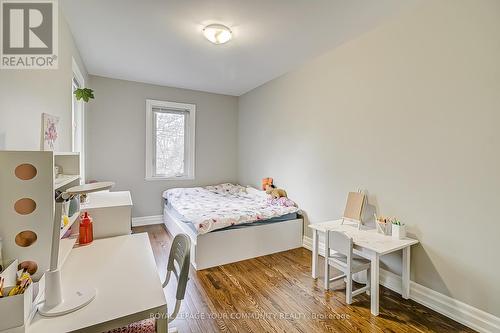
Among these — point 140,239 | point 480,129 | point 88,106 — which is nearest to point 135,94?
point 88,106

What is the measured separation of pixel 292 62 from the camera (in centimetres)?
326

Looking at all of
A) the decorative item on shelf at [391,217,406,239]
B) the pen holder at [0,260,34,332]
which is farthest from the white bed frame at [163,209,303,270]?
the pen holder at [0,260,34,332]

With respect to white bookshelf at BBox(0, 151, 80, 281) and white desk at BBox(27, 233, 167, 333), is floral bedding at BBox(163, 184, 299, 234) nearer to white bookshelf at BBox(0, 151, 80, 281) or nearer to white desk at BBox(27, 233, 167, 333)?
white desk at BBox(27, 233, 167, 333)

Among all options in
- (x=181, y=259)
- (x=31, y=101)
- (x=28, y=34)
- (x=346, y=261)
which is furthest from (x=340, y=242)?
(x=28, y=34)

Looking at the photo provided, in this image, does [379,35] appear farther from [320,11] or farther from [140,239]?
[140,239]

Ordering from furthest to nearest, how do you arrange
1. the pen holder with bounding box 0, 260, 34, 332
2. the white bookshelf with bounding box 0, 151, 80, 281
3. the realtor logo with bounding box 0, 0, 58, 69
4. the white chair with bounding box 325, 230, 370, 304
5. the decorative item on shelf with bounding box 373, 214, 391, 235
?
the decorative item on shelf with bounding box 373, 214, 391, 235
the white chair with bounding box 325, 230, 370, 304
the realtor logo with bounding box 0, 0, 58, 69
the white bookshelf with bounding box 0, 151, 80, 281
the pen holder with bounding box 0, 260, 34, 332

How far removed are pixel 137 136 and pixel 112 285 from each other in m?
3.50

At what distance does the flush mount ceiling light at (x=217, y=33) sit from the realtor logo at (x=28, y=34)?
48.9 inches

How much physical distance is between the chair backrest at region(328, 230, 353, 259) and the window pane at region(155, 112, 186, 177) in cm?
326

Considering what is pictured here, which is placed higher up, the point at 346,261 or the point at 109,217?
the point at 109,217

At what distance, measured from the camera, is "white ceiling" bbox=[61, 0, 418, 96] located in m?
2.07

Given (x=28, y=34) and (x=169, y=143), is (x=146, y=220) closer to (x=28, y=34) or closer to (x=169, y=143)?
(x=169, y=143)

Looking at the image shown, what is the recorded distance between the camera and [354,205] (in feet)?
8.42

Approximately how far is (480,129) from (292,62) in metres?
2.18
